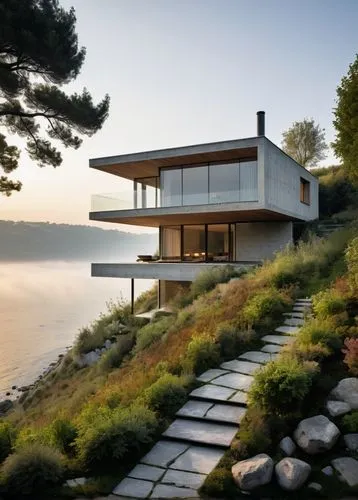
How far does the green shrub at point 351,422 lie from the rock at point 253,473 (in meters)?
1.15

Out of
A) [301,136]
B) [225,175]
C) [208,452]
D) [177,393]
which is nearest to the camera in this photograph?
[208,452]

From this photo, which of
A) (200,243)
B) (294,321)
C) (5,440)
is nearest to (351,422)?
(294,321)

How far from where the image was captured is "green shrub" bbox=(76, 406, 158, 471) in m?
4.67

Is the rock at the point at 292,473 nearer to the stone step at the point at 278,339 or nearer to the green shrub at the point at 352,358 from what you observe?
the green shrub at the point at 352,358

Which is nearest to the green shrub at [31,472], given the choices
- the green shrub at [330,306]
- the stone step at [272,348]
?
the stone step at [272,348]

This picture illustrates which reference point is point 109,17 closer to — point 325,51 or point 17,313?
point 325,51

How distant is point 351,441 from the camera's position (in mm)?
4672

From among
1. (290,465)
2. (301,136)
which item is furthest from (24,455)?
(301,136)

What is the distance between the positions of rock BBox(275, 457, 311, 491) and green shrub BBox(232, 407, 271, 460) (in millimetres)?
339

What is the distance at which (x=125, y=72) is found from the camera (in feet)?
48.6

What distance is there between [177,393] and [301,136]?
34042 millimetres

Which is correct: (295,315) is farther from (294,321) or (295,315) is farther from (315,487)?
(315,487)

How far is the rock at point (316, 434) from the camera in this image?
459 centimetres

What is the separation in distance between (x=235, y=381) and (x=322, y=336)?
1626 mm
